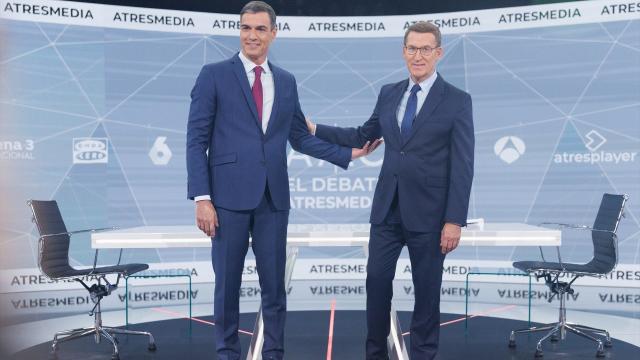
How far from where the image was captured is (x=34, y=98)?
20.0 ft

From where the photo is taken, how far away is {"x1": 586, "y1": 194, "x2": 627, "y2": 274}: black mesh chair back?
13.3ft

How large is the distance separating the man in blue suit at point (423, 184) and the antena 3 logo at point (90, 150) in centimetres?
429

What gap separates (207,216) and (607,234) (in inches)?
119

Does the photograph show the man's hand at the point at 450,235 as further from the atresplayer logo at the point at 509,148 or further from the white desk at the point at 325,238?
the atresplayer logo at the point at 509,148

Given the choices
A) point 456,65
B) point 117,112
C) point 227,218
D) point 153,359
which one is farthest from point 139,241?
point 456,65

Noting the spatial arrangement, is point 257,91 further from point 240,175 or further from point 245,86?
point 240,175

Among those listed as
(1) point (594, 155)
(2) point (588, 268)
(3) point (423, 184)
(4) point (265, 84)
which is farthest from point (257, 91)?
(1) point (594, 155)

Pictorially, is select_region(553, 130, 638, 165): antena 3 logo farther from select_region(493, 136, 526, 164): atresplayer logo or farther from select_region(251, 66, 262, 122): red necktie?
select_region(251, 66, 262, 122): red necktie

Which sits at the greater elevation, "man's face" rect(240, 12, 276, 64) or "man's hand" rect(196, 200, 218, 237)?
"man's face" rect(240, 12, 276, 64)

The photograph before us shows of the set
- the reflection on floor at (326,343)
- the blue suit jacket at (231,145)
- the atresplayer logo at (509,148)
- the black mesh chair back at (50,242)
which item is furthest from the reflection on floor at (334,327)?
the blue suit jacket at (231,145)

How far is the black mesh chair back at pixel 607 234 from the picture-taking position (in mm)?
4055

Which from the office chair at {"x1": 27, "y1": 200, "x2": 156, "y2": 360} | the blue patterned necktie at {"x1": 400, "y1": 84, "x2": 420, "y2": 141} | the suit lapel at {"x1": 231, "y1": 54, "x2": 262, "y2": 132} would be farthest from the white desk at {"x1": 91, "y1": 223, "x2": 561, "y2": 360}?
the suit lapel at {"x1": 231, "y1": 54, "x2": 262, "y2": 132}

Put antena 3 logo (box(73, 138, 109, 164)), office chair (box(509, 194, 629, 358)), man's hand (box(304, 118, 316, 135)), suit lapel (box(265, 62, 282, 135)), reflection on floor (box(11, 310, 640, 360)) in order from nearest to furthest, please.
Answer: suit lapel (box(265, 62, 282, 135)) < man's hand (box(304, 118, 316, 135)) < reflection on floor (box(11, 310, 640, 360)) < office chair (box(509, 194, 629, 358)) < antena 3 logo (box(73, 138, 109, 164))

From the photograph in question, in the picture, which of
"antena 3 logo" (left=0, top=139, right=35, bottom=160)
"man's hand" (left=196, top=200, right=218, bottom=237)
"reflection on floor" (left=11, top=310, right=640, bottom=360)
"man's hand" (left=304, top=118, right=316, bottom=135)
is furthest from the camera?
"antena 3 logo" (left=0, top=139, right=35, bottom=160)
